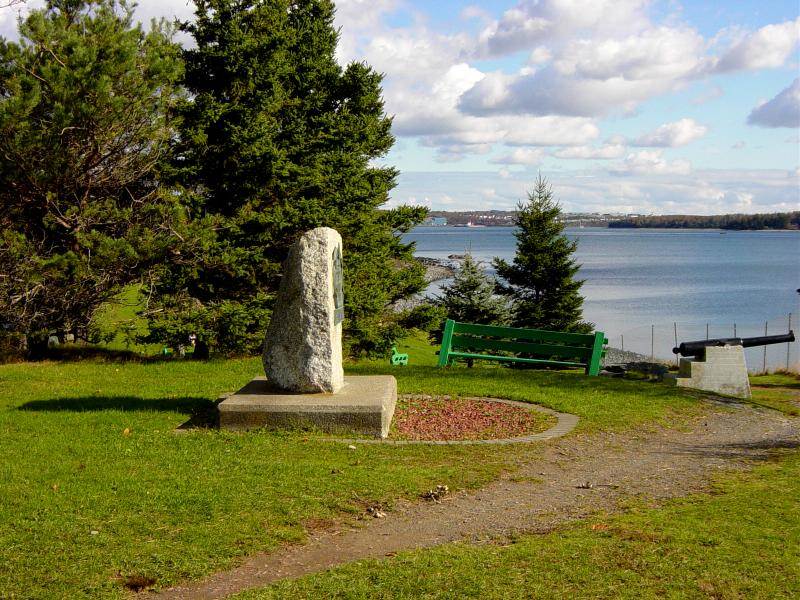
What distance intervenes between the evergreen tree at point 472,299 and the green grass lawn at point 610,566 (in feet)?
62.3

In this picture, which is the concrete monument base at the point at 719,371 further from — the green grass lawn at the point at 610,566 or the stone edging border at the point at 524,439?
the green grass lawn at the point at 610,566

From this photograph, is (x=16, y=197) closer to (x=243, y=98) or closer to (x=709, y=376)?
(x=243, y=98)

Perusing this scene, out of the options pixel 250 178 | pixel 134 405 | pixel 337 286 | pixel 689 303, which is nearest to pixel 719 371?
pixel 337 286

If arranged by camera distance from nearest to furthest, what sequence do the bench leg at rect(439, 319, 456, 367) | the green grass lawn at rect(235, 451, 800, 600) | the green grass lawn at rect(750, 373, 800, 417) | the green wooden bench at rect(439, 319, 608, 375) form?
the green grass lawn at rect(235, 451, 800, 600) < the green grass lawn at rect(750, 373, 800, 417) < the green wooden bench at rect(439, 319, 608, 375) < the bench leg at rect(439, 319, 456, 367)

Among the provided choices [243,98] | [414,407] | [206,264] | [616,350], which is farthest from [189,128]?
[616,350]

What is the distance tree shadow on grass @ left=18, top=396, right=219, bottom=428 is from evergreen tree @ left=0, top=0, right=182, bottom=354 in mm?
3537

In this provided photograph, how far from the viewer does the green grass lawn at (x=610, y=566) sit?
447 centimetres

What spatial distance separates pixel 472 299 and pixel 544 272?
11.8ft

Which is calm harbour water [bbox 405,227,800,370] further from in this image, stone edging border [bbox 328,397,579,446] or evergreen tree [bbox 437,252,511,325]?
stone edging border [bbox 328,397,579,446]

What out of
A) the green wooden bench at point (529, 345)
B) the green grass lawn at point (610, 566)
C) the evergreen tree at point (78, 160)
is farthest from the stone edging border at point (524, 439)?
the evergreen tree at point (78, 160)

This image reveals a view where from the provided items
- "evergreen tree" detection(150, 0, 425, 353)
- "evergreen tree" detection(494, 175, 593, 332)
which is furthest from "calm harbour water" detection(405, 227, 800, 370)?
"evergreen tree" detection(150, 0, 425, 353)

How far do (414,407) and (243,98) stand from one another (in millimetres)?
8814

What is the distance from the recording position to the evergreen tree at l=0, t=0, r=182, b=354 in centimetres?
1221

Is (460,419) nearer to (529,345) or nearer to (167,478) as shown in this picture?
(167,478)
